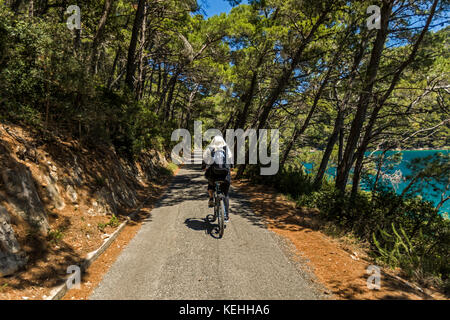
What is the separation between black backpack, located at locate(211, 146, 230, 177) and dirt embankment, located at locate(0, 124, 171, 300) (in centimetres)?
297

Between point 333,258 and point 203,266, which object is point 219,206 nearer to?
point 203,266

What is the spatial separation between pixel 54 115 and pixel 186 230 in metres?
4.85

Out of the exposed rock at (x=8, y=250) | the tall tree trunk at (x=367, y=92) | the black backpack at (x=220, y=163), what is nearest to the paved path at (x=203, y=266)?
the exposed rock at (x=8, y=250)

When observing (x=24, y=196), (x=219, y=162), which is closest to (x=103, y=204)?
(x=24, y=196)

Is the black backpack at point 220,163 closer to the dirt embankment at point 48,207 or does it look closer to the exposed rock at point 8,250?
the dirt embankment at point 48,207

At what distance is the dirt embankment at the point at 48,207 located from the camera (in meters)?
3.54

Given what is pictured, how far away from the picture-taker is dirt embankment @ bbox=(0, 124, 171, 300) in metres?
3.54

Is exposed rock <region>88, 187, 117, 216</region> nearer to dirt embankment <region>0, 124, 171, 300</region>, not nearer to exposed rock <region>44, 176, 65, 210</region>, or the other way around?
dirt embankment <region>0, 124, 171, 300</region>

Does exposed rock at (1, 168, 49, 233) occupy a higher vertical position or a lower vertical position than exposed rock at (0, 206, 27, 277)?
higher

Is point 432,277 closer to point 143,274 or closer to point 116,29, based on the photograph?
point 143,274

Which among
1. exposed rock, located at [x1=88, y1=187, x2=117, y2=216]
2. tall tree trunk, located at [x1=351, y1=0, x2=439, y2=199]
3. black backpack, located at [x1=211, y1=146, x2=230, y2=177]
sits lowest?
exposed rock, located at [x1=88, y1=187, x2=117, y2=216]

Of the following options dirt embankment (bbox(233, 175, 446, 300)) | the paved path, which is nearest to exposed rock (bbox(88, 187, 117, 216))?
the paved path

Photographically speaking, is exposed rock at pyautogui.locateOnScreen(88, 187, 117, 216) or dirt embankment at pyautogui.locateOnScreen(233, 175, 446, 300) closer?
dirt embankment at pyautogui.locateOnScreen(233, 175, 446, 300)
